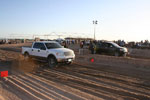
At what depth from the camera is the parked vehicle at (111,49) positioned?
1591cm

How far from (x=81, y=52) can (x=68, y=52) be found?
28.3ft

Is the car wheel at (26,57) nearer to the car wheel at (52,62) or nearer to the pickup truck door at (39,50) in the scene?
the pickup truck door at (39,50)

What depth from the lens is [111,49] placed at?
16.5 metres

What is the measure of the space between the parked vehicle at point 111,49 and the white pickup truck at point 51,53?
691 cm

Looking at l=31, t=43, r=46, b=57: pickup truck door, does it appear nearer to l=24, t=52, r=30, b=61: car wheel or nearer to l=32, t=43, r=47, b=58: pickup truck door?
l=32, t=43, r=47, b=58: pickup truck door

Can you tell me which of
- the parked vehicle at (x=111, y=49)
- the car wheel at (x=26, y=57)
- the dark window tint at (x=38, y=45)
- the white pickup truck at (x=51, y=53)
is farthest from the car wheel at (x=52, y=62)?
the parked vehicle at (x=111, y=49)

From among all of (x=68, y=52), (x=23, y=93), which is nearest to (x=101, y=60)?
(x=68, y=52)

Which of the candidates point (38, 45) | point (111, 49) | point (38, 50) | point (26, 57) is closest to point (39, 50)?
point (38, 50)

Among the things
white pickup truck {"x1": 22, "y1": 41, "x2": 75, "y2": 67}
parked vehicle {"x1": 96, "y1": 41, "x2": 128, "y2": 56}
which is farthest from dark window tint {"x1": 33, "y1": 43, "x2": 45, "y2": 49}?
parked vehicle {"x1": 96, "y1": 41, "x2": 128, "y2": 56}

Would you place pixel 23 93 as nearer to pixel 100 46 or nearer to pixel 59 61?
pixel 59 61

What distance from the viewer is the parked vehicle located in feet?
52.2

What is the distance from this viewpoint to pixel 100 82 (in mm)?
→ 6863

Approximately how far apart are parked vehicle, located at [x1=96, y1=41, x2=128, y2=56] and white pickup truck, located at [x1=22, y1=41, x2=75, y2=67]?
691 cm

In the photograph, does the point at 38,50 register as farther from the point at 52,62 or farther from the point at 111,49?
the point at 111,49
